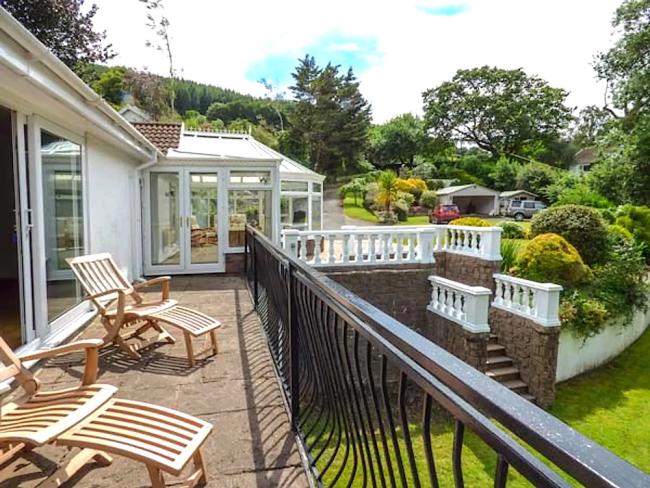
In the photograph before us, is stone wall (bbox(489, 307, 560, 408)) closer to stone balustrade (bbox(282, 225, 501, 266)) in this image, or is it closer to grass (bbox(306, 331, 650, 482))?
grass (bbox(306, 331, 650, 482))

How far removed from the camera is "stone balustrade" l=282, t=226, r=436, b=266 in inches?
353

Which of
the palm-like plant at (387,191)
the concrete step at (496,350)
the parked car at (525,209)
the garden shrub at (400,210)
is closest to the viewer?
the concrete step at (496,350)

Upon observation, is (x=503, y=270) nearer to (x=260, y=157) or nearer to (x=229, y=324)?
(x=260, y=157)

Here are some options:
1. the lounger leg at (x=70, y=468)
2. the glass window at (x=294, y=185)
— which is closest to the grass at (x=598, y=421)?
the lounger leg at (x=70, y=468)

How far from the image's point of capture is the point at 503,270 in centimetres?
1075

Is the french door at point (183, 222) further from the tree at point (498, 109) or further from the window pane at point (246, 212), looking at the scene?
the tree at point (498, 109)

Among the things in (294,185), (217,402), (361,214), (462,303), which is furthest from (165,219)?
(361,214)

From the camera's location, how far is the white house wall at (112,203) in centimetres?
561

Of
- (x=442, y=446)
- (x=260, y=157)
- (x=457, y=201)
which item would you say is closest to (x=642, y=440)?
(x=442, y=446)

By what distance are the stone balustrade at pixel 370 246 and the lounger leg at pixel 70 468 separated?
21.0ft

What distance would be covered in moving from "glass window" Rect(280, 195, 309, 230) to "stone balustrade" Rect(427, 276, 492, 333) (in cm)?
430

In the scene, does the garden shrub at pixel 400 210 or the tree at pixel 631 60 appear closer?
the tree at pixel 631 60

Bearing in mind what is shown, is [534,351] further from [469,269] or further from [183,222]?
[183,222]

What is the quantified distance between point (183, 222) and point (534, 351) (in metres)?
7.73
